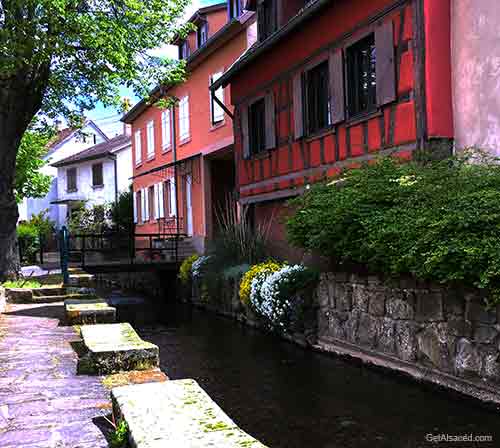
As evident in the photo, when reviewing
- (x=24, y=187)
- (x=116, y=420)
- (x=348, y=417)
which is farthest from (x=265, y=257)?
(x=24, y=187)

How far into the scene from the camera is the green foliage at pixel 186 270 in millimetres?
16984

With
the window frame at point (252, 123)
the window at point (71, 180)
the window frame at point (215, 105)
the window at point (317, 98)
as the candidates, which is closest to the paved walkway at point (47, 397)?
the window at point (317, 98)

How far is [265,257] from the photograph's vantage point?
43.2 feet

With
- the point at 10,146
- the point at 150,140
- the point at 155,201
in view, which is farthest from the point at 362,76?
the point at 150,140

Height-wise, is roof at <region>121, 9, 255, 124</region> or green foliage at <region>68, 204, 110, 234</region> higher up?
roof at <region>121, 9, 255, 124</region>

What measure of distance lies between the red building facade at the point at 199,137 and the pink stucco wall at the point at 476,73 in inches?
343

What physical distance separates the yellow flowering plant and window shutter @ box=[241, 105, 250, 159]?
4.05 metres

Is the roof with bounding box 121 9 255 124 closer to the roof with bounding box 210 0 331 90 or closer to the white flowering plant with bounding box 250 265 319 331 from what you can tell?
the roof with bounding box 210 0 331 90

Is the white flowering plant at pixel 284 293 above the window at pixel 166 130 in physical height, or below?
below

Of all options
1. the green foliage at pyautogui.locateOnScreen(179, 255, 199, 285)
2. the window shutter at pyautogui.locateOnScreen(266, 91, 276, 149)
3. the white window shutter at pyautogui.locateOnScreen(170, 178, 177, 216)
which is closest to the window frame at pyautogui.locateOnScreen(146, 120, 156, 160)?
the white window shutter at pyautogui.locateOnScreen(170, 178, 177, 216)

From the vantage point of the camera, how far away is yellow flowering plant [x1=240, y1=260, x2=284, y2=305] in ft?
37.5

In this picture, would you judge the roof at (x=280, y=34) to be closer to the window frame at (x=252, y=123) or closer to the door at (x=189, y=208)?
the window frame at (x=252, y=123)

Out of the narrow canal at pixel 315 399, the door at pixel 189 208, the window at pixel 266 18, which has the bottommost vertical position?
the narrow canal at pixel 315 399

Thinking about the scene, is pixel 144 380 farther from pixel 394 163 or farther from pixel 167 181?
pixel 167 181
